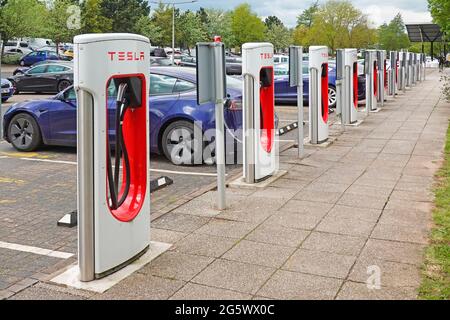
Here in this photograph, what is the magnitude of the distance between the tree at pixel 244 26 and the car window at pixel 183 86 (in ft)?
236

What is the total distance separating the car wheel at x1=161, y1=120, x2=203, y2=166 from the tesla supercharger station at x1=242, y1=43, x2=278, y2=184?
51.8 inches

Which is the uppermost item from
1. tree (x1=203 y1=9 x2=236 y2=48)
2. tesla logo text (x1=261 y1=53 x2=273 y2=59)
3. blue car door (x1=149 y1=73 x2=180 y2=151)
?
tree (x1=203 y1=9 x2=236 y2=48)

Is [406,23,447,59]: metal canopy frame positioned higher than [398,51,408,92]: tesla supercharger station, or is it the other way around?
[406,23,447,59]: metal canopy frame

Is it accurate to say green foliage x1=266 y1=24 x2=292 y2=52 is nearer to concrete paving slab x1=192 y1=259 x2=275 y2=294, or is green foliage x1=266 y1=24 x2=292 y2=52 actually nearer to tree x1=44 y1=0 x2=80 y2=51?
tree x1=44 y1=0 x2=80 y2=51

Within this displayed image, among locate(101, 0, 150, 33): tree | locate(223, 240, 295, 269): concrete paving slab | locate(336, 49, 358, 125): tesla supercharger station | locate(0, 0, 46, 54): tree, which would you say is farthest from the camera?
locate(101, 0, 150, 33): tree

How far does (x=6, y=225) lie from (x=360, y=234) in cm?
348

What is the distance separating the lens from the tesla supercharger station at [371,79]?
15.2m

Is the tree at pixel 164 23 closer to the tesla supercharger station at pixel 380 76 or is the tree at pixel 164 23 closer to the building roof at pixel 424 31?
the building roof at pixel 424 31

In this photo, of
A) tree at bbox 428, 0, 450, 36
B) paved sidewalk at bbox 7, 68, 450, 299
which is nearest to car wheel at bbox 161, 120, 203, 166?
paved sidewalk at bbox 7, 68, 450, 299

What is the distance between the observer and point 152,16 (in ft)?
240

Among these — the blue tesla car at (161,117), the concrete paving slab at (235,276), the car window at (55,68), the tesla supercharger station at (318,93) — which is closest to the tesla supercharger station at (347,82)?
the tesla supercharger station at (318,93)

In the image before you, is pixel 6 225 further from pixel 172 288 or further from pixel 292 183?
pixel 292 183

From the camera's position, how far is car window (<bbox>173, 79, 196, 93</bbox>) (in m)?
9.02
